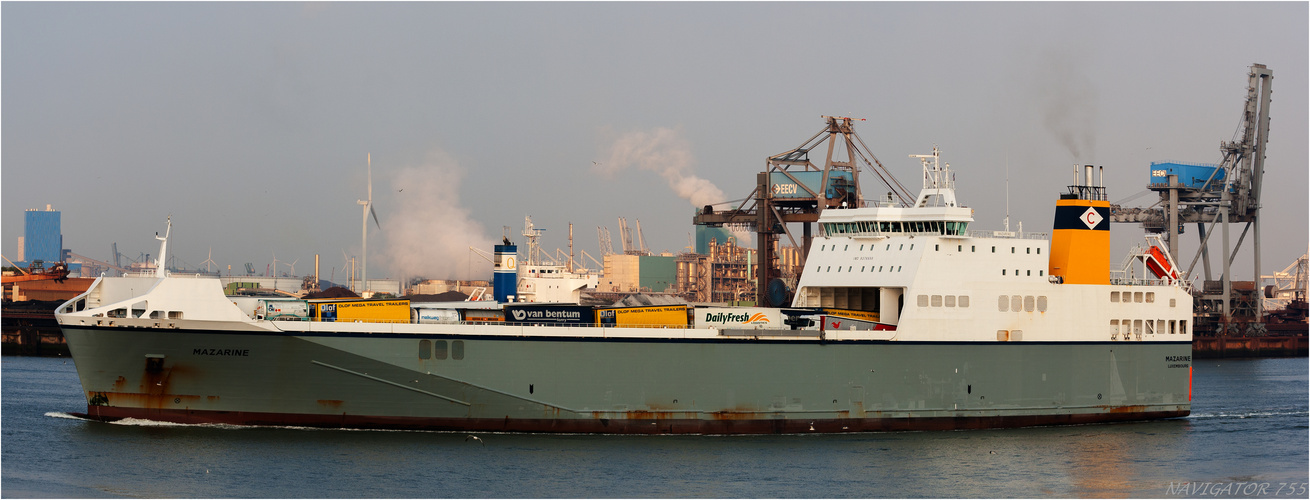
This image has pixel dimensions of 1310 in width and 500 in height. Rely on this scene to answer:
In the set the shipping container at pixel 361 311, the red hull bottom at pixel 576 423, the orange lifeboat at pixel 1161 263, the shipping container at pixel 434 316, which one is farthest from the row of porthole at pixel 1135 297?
the shipping container at pixel 361 311

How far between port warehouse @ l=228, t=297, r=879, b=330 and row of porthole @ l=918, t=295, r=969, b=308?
1.42m

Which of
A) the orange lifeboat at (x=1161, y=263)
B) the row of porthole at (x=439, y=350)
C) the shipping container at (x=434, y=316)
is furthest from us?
the orange lifeboat at (x=1161, y=263)

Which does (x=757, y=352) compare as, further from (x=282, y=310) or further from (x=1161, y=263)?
(x=1161, y=263)

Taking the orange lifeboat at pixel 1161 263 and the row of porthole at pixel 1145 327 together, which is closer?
the row of porthole at pixel 1145 327

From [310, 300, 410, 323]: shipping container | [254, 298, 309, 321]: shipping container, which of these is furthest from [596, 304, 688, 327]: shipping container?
[254, 298, 309, 321]: shipping container

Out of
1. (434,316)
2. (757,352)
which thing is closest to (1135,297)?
(757,352)

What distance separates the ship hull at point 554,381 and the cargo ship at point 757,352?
0.14 ft

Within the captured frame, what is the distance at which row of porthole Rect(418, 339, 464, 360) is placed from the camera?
26000 millimetres

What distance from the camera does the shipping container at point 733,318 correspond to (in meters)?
28.2

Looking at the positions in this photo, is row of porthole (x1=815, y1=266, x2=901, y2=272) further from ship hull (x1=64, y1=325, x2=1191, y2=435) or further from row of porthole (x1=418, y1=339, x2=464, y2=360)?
row of porthole (x1=418, y1=339, x2=464, y2=360)

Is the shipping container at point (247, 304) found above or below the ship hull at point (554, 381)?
above

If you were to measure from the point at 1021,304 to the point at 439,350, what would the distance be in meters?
14.5

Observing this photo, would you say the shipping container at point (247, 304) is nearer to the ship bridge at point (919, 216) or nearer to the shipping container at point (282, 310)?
the shipping container at point (282, 310)

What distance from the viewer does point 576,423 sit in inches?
1064
